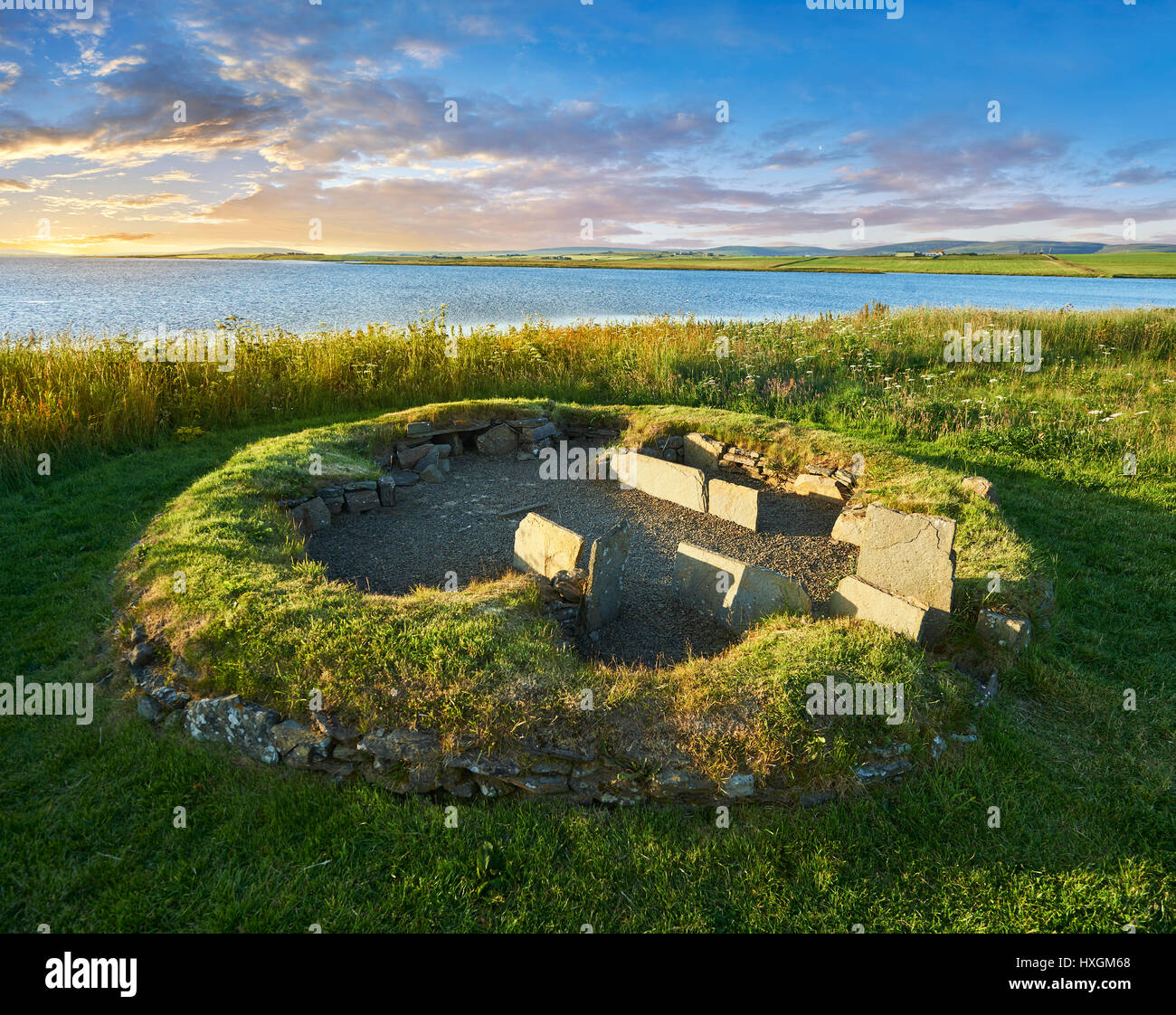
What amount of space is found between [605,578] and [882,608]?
7.19 ft

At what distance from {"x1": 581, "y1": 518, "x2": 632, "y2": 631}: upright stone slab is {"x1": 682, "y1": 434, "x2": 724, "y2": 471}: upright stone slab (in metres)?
3.95

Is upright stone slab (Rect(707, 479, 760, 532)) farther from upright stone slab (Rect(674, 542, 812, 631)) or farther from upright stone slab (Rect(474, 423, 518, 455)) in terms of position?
upright stone slab (Rect(474, 423, 518, 455))

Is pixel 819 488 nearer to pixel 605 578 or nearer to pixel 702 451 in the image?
pixel 702 451

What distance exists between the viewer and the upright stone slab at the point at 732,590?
5215mm

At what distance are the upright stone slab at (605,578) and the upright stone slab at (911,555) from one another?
206cm

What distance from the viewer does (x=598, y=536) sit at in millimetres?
7195

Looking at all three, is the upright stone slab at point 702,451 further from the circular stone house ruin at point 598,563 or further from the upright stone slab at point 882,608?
the upright stone slab at point 882,608

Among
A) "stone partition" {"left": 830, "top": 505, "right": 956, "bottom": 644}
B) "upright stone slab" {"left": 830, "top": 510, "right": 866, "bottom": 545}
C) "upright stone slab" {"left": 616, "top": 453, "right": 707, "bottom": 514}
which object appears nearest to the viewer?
"stone partition" {"left": 830, "top": 505, "right": 956, "bottom": 644}

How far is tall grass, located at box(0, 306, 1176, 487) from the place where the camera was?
10.3 metres

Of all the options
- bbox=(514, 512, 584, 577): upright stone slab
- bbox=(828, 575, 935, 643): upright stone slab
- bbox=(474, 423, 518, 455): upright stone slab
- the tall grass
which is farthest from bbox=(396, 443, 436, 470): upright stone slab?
bbox=(828, 575, 935, 643): upright stone slab

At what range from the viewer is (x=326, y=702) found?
13.2 ft
